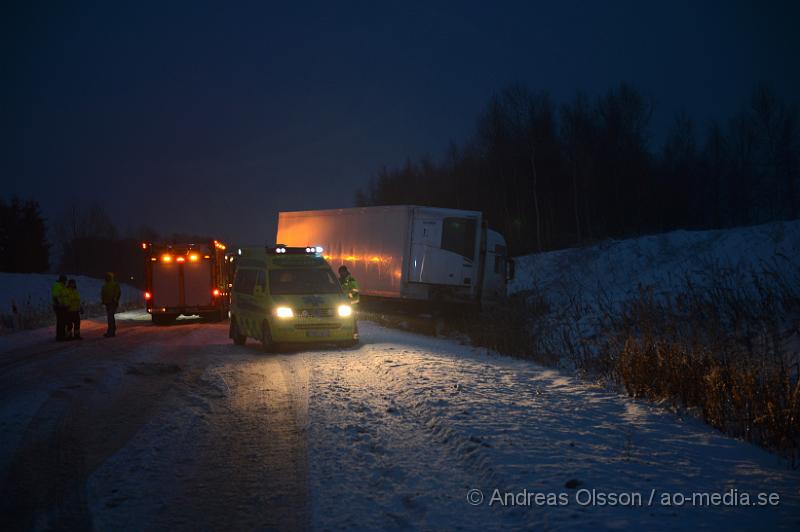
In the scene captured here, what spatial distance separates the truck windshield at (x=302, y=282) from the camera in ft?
49.2

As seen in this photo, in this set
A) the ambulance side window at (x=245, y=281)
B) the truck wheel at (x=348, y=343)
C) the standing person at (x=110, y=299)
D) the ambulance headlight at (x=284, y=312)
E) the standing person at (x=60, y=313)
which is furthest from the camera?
the standing person at (x=110, y=299)

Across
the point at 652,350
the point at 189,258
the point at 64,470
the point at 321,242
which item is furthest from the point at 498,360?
the point at 189,258

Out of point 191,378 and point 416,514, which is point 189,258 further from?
point 416,514

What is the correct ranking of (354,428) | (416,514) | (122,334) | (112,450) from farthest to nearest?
1. (122,334)
2. (354,428)
3. (112,450)
4. (416,514)

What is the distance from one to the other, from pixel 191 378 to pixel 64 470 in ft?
16.0

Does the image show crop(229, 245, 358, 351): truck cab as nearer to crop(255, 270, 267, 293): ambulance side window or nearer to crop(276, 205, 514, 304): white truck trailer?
crop(255, 270, 267, 293): ambulance side window

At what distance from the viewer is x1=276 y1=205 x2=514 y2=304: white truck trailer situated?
801 inches

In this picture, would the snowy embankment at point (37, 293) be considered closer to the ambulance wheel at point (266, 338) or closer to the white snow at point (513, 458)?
the ambulance wheel at point (266, 338)

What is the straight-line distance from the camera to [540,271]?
43.5 metres

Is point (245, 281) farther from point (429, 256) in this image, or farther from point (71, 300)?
point (429, 256)

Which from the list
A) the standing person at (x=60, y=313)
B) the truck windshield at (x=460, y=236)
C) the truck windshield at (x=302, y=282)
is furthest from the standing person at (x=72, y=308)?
the truck windshield at (x=460, y=236)

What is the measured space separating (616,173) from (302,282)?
46042 mm

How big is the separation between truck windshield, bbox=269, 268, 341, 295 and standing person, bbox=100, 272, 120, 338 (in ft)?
22.3

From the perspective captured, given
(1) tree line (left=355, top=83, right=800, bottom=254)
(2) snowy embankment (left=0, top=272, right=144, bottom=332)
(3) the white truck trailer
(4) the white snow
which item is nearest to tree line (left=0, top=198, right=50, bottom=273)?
(2) snowy embankment (left=0, top=272, right=144, bottom=332)
